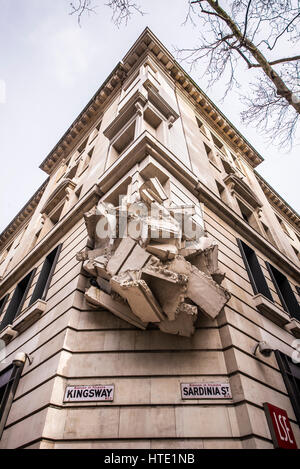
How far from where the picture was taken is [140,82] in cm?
→ 1566

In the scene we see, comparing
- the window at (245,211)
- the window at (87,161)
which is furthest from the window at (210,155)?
the window at (87,161)

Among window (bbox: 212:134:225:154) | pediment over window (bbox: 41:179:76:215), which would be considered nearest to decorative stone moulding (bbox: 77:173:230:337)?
pediment over window (bbox: 41:179:76:215)

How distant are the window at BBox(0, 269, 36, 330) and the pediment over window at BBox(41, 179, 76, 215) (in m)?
4.96

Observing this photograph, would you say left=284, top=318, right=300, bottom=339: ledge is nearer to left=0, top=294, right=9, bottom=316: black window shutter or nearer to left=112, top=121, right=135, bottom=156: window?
left=112, top=121, right=135, bottom=156: window

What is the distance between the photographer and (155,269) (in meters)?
5.51

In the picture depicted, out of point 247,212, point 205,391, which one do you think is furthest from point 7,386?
point 247,212

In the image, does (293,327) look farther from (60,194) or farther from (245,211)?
(60,194)

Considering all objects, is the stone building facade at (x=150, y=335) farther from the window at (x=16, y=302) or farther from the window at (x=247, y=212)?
the window at (x=247, y=212)

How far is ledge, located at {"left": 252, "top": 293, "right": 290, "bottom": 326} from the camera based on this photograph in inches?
321

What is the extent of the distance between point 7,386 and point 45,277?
156 inches

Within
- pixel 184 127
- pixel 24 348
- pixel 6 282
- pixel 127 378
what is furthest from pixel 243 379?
pixel 184 127

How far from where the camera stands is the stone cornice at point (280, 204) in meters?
25.6

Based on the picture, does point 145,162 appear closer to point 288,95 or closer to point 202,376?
point 288,95

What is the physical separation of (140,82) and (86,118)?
7949 millimetres
